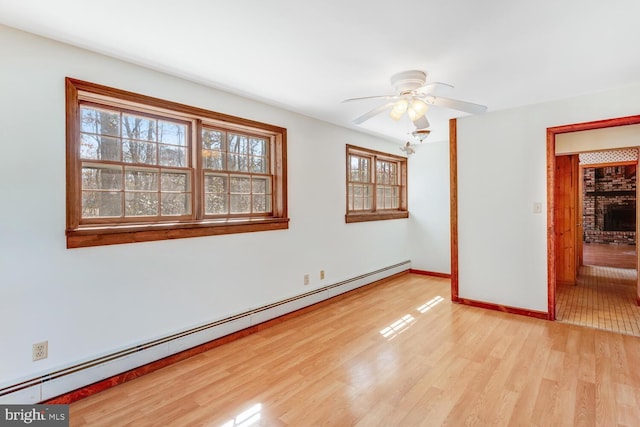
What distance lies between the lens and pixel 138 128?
2.68 meters

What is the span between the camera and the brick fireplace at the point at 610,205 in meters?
9.22

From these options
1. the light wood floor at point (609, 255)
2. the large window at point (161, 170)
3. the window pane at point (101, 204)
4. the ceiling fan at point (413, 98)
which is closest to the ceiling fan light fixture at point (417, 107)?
the ceiling fan at point (413, 98)

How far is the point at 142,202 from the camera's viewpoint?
2.70 meters

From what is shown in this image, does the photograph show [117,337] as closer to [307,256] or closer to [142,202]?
[142,202]

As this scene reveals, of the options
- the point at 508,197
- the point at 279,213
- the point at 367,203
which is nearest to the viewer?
the point at 279,213

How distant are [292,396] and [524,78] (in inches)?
131

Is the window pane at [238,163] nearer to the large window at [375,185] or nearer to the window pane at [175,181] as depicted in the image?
the window pane at [175,181]

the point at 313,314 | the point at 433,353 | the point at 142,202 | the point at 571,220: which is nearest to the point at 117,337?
the point at 142,202

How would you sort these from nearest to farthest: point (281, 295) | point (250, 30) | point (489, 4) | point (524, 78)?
point (489, 4), point (250, 30), point (524, 78), point (281, 295)

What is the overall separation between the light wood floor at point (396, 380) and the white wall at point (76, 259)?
0.42 meters

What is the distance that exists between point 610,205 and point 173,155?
1186 cm

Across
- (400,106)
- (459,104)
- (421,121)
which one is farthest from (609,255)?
(400,106)

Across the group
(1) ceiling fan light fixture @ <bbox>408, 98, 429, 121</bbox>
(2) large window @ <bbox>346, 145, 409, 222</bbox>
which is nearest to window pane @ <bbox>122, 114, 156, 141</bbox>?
(1) ceiling fan light fixture @ <bbox>408, 98, 429, 121</bbox>

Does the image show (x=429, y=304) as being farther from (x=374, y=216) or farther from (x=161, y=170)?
(x=161, y=170)
